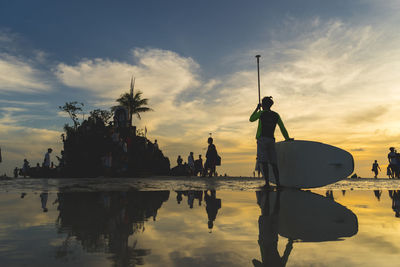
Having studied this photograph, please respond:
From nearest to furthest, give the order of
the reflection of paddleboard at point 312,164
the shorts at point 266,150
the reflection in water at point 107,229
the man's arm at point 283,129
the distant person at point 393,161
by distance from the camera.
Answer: the reflection in water at point 107,229 < the shorts at point 266,150 < the reflection of paddleboard at point 312,164 < the man's arm at point 283,129 < the distant person at point 393,161

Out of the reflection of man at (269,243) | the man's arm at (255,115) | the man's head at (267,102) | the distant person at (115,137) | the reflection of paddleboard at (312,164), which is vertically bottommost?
the reflection of man at (269,243)

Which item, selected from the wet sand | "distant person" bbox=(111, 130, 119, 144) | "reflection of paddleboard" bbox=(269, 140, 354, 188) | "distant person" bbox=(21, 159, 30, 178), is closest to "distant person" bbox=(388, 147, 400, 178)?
the wet sand

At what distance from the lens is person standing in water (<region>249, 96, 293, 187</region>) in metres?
7.59

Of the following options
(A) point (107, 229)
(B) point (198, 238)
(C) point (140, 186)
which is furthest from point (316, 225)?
(C) point (140, 186)

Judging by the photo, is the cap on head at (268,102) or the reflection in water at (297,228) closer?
the reflection in water at (297,228)

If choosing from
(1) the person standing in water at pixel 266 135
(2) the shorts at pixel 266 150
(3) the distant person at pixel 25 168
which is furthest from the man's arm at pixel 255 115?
(3) the distant person at pixel 25 168

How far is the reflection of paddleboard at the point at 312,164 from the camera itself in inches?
301

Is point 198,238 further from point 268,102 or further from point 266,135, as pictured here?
point 268,102

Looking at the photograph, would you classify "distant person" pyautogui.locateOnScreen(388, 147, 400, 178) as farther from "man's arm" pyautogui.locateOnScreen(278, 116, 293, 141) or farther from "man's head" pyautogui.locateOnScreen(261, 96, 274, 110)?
"man's head" pyautogui.locateOnScreen(261, 96, 274, 110)

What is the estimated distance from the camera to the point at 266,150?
7.60 meters

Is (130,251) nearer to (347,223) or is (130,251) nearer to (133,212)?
(133,212)

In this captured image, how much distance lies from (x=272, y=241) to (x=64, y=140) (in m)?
30.7

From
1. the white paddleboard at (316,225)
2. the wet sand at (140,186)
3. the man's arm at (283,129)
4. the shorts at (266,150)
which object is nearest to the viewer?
the white paddleboard at (316,225)

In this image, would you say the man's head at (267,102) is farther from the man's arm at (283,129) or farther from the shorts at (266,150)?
the shorts at (266,150)
